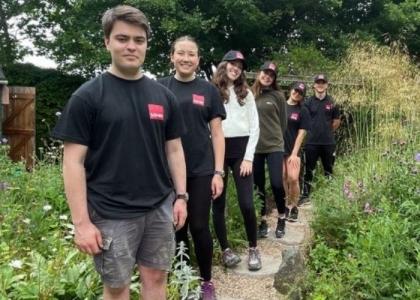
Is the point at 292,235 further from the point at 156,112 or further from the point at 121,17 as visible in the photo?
the point at 121,17

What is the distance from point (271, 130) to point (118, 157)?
2.61 metres

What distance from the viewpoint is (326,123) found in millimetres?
5797

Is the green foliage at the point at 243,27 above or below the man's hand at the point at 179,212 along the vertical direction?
above

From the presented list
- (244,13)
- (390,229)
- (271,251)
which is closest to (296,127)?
(271,251)

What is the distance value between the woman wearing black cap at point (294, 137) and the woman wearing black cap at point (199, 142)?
2.40 metres

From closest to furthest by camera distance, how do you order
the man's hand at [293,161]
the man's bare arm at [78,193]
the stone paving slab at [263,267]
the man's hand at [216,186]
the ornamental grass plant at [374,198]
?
the man's bare arm at [78,193] < the ornamental grass plant at [374,198] < the man's hand at [216,186] < the stone paving slab at [263,267] < the man's hand at [293,161]

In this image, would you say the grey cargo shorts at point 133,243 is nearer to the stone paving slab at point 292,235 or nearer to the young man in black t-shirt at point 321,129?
the stone paving slab at point 292,235

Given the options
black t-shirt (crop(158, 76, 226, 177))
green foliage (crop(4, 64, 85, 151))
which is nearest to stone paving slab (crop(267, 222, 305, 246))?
black t-shirt (crop(158, 76, 226, 177))

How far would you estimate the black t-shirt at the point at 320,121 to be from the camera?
5.77 m

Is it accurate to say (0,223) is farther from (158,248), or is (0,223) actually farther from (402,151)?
(402,151)

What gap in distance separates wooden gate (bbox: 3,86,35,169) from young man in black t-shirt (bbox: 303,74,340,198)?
7.44 meters

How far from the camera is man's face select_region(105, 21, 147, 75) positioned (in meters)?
2.01

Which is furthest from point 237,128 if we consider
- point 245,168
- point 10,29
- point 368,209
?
point 10,29

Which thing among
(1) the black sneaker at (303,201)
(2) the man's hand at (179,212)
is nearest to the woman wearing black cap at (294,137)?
(1) the black sneaker at (303,201)
